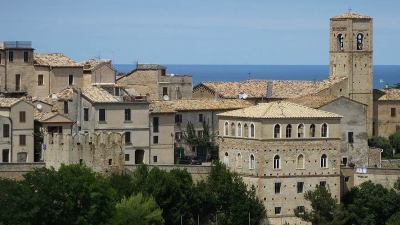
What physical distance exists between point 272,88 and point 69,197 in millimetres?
25422

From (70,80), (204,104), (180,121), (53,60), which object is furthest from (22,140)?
(204,104)

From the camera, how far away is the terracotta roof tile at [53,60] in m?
86.2

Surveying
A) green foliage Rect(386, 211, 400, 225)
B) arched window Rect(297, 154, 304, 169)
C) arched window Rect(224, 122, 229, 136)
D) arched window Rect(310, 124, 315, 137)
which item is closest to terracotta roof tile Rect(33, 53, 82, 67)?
arched window Rect(224, 122, 229, 136)

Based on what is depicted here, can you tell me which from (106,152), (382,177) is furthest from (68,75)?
(382,177)

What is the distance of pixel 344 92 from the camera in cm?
9262

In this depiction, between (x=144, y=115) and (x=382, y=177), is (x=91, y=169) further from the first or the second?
(x=382, y=177)

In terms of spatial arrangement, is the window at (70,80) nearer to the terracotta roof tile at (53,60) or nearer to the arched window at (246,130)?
the terracotta roof tile at (53,60)

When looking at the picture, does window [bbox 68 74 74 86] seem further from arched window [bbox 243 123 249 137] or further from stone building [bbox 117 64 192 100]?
arched window [bbox 243 123 249 137]

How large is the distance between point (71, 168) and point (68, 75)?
619 inches

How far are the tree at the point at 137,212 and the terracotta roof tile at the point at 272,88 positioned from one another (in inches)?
755

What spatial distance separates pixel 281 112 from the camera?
3054 inches

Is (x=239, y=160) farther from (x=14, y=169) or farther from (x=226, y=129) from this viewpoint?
(x=14, y=169)

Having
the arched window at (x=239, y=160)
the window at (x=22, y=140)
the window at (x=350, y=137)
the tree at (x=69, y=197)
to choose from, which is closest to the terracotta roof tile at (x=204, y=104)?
the window at (x=350, y=137)

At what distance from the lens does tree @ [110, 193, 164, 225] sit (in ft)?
236
